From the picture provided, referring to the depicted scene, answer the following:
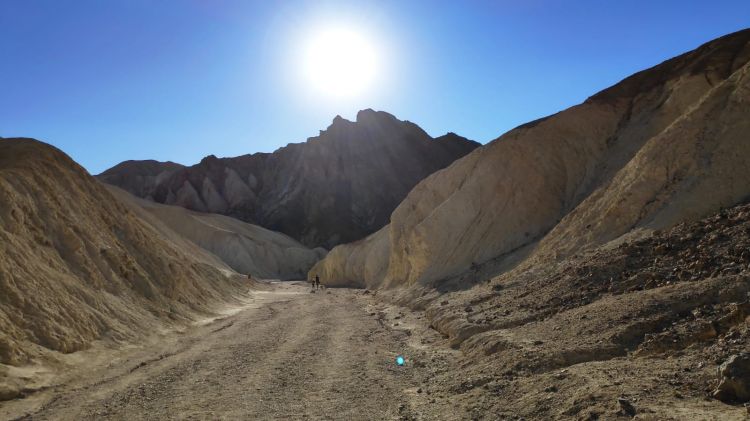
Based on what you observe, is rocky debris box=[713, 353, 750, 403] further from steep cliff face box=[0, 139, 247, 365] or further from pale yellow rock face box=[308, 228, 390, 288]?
pale yellow rock face box=[308, 228, 390, 288]

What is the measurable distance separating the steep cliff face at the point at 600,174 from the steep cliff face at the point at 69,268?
11.2 meters

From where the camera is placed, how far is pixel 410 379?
28.3 ft

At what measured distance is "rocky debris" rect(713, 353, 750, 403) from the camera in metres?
4.66

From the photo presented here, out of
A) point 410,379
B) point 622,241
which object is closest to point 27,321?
point 410,379

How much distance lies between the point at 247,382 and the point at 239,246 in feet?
189

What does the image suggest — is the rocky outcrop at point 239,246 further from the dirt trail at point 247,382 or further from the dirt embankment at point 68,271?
the dirt trail at point 247,382

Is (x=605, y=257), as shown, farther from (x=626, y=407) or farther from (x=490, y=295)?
(x=626, y=407)

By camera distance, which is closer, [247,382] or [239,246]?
[247,382]

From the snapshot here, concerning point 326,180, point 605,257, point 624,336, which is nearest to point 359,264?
point 605,257

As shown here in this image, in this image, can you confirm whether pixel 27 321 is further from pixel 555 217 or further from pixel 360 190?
pixel 360 190

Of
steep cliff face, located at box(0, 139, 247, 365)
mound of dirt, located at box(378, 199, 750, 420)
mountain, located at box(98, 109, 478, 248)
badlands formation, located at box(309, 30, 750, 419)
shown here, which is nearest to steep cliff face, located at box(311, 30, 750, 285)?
badlands formation, located at box(309, 30, 750, 419)

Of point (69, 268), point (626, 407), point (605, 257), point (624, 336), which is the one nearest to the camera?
point (626, 407)

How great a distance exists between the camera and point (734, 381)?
475cm

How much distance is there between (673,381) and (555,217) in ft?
53.8
